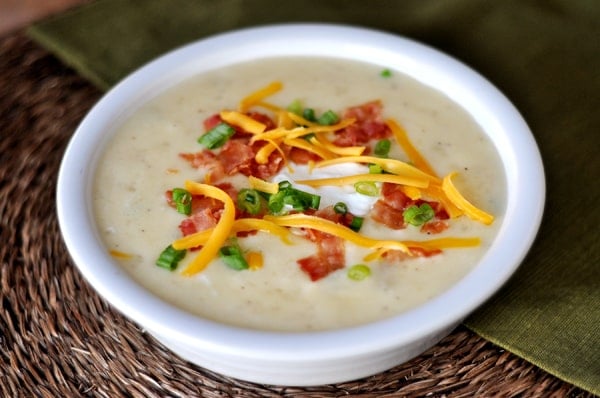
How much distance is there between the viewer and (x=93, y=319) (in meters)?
2.15

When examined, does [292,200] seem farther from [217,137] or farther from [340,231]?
[217,137]

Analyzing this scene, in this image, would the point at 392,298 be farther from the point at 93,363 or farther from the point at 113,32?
the point at 113,32

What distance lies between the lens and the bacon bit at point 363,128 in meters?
2.23

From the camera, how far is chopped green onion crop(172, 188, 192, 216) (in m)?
2.04

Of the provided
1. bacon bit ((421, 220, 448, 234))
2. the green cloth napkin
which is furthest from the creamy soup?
the green cloth napkin

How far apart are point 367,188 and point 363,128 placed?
0.26m

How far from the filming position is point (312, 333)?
69.1 inches

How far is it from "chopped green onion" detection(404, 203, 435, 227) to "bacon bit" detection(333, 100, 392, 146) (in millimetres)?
303

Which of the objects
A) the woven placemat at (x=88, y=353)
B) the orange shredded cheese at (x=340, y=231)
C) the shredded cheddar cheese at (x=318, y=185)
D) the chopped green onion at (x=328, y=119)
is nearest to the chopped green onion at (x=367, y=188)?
the shredded cheddar cheese at (x=318, y=185)

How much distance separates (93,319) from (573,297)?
1.17 meters

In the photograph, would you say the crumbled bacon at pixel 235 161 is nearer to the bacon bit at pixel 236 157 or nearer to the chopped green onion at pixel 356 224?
the bacon bit at pixel 236 157

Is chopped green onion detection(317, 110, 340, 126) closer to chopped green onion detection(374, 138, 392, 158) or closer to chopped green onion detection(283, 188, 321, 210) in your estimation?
chopped green onion detection(374, 138, 392, 158)

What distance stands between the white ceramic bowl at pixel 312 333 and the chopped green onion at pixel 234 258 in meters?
0.17

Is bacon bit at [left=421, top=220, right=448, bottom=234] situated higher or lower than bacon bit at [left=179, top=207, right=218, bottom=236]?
higher
